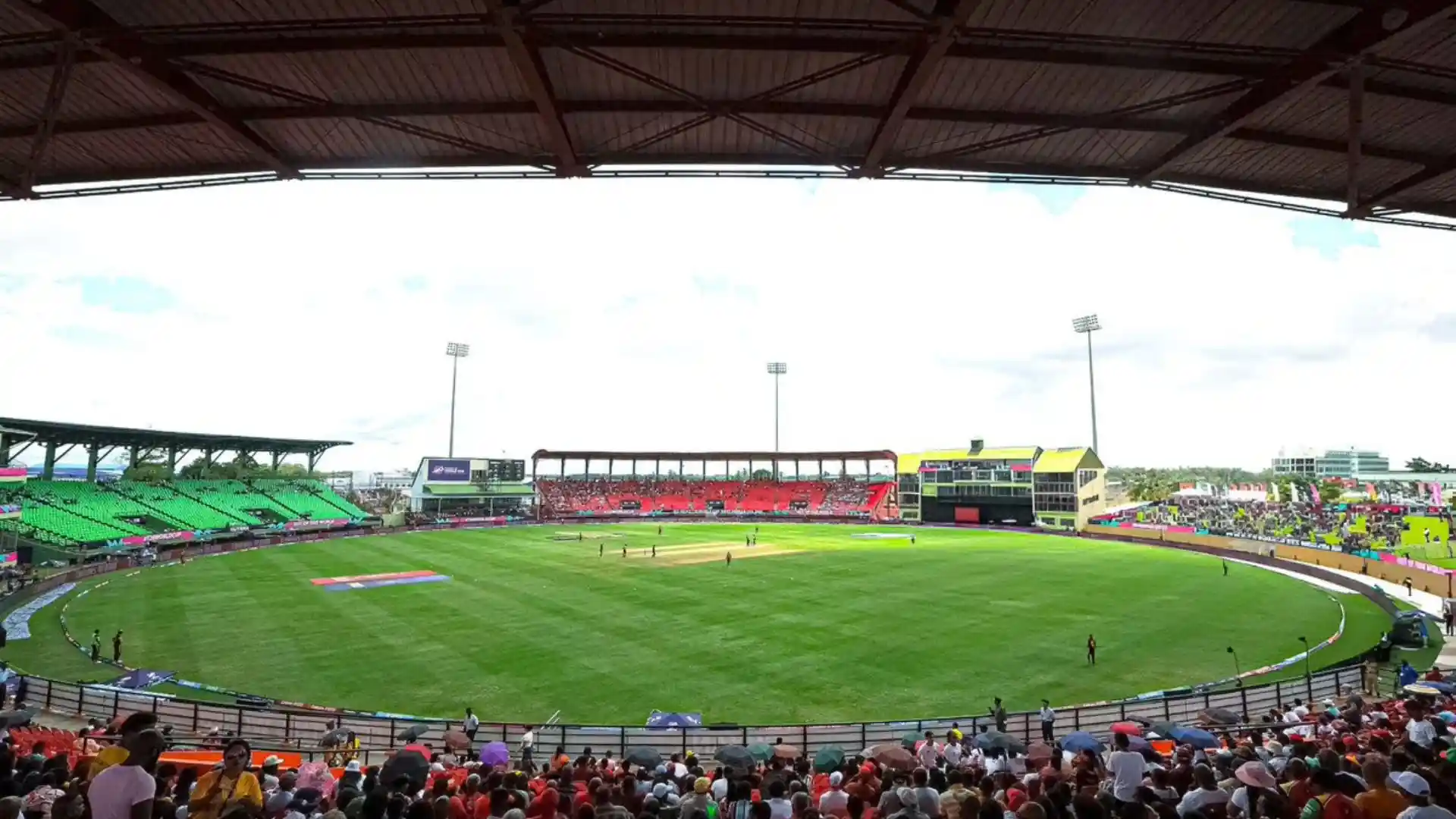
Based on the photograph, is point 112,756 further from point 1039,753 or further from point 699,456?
point 699,456

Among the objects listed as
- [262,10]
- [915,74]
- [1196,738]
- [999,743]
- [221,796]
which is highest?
[262,10]

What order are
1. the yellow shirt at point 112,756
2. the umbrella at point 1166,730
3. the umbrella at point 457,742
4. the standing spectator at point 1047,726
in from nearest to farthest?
the yellow shirt at point 112,756, the umbrella at point 1166,730, the umbrella at point 457,742, the standing spectator at point 1047,726

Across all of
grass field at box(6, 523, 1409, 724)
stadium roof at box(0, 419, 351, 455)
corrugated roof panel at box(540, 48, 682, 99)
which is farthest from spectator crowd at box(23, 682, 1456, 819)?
stadium roof at box(0, 419, 351, 455)

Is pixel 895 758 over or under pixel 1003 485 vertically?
under

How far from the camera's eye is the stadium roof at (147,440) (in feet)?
173

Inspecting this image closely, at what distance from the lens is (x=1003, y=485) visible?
258 feet

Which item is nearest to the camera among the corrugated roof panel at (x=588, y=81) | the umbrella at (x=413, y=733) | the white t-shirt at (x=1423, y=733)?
the white t-shirt at (x=1423, y=733)

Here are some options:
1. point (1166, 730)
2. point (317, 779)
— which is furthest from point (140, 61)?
point (1166, 730)

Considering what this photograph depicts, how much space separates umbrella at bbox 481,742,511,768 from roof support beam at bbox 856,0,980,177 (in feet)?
39.8

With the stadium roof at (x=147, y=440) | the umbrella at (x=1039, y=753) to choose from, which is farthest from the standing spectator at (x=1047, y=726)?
the stadium roof at (x=147, y=440)

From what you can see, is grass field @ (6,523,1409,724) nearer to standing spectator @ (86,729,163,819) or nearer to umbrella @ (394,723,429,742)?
umbrella @ (394,723,429,742)

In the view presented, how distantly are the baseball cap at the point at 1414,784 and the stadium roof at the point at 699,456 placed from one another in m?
92.1

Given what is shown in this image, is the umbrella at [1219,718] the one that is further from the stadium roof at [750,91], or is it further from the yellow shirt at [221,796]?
the yellow shirt at [221,796]

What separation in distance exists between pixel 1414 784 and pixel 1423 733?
4694mm
